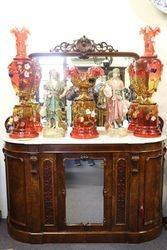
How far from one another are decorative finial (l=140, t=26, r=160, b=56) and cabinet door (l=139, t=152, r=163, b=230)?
79 cm

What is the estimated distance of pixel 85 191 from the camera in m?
2.52

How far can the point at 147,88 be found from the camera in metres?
2.49

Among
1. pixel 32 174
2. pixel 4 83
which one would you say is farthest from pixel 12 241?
pixel 4 83

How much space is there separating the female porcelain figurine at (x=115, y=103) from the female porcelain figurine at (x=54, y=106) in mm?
367

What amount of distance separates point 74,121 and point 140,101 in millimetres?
560

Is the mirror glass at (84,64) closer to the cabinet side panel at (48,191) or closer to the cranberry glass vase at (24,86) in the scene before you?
the cranberry glass vase at (24,86)

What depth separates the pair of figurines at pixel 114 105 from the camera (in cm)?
253

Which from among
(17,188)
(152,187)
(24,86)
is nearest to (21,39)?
(24,86)

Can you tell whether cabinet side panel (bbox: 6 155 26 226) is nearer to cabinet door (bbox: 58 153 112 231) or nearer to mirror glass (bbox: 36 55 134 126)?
cabinet door (bbox: 58 153 112 231)

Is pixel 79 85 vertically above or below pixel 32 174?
above

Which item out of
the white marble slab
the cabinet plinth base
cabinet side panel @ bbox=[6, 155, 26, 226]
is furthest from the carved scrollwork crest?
the cabinet plinth base

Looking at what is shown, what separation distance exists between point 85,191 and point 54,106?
72cm

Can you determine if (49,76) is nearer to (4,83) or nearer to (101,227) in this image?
(4,83)

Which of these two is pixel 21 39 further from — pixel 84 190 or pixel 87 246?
pixel 87 246
